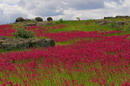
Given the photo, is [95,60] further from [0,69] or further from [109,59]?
[0,69]

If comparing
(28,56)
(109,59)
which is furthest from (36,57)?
(109,59)

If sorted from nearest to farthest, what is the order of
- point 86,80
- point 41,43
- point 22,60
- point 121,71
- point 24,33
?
point 86,80
point 121,71
point 22,60
point 41,43
point 24,33

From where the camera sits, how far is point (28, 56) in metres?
13.0

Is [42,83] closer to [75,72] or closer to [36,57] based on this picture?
[75,72]

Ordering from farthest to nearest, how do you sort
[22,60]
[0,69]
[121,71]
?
[22,60]
[0,69]
[121,71]

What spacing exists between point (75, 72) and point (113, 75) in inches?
53.8

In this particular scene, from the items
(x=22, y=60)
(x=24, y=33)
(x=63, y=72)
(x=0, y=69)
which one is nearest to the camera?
(x=63, y=72)

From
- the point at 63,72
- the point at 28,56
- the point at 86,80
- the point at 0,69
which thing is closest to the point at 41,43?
the point at 28,56

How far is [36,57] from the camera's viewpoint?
494 inches

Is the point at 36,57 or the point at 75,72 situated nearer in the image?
the point at 75,72

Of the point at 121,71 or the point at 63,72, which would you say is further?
the point at 63,72

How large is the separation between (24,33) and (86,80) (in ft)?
58.7

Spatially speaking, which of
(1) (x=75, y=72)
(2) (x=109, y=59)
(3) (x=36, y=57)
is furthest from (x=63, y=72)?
(3) (x=36, y=57)

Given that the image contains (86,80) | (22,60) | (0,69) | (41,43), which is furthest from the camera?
(41,43)
